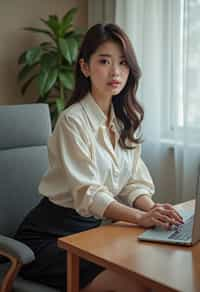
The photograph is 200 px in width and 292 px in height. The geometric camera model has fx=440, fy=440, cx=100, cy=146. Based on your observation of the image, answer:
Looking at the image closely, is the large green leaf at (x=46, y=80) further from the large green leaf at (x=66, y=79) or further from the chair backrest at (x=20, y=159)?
the chair backrest at (x=20, y=159)

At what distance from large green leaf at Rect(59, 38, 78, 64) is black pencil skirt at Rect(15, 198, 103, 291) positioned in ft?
4.37

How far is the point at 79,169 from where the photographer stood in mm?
1434

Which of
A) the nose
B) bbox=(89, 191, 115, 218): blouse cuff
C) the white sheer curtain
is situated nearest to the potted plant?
the white sheer curtain

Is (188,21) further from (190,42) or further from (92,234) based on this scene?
(92,234)

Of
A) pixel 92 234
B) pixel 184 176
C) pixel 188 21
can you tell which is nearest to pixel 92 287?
pixel 92 234

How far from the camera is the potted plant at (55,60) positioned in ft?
8.96

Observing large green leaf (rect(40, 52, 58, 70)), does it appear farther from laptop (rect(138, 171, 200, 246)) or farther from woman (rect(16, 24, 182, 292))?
laptop (rect(138, 171, 200, 246))

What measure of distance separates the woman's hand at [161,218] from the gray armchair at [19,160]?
2.15ft

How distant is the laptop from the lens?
1.12 metres

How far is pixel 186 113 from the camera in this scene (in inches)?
94.6

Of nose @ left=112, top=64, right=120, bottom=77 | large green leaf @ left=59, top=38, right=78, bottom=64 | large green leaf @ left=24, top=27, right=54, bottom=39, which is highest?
large green leaf @ left=24, top=27, right=54, bottom=39

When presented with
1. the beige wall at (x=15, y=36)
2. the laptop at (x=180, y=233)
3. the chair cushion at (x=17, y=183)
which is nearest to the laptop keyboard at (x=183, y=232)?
the laptop at (x=180, y=233)

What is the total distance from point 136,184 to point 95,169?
0.26 m

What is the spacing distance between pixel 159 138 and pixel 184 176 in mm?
300
